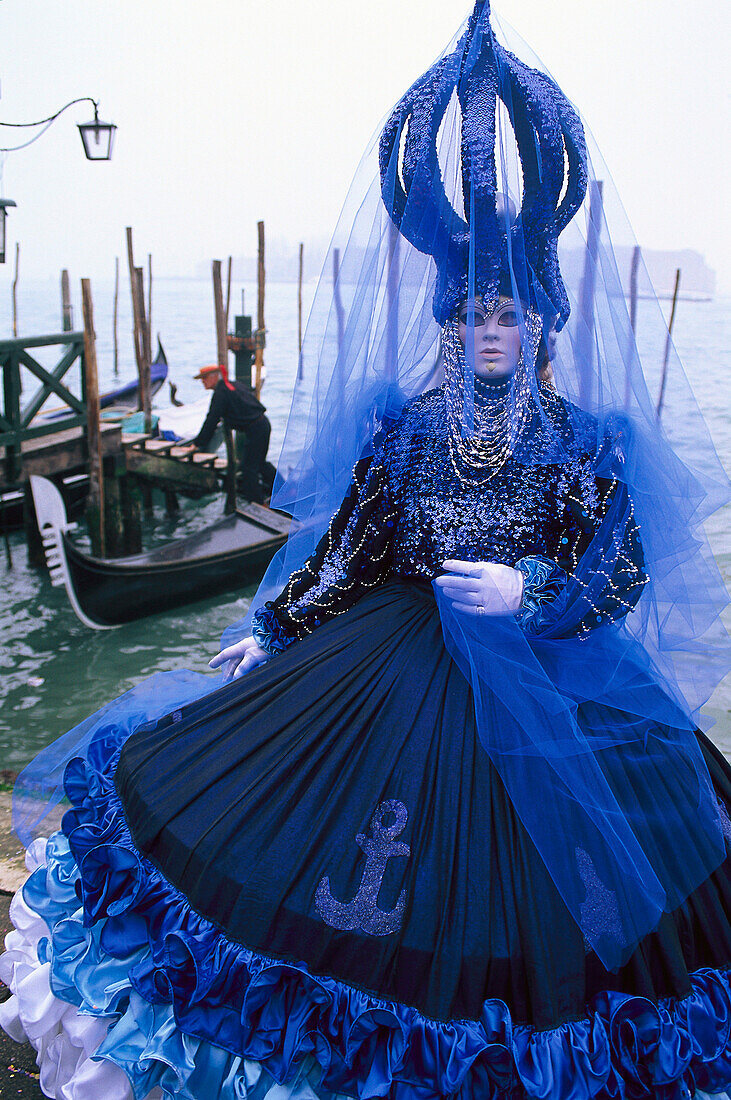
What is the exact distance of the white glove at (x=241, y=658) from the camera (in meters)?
1.83

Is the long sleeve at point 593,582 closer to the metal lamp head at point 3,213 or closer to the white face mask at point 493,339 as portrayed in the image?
the white face mask at point 493,339

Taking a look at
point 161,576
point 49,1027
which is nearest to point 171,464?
point 161,576

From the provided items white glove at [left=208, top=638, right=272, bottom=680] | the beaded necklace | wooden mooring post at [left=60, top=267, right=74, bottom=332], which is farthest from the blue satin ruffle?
wooden mooring post at [left=60, top=267, right=74, bottom=332]

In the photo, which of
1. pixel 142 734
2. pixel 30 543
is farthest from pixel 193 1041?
pixel 30 543

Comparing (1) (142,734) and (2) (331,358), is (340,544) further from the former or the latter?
(1) (142,734)

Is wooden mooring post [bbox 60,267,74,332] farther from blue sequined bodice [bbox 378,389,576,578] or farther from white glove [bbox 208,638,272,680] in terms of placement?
blue sequined bodice [bbox 378,389,576,578]

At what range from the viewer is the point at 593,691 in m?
1.46

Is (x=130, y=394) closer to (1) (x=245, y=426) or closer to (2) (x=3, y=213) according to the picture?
(1) (x=245, y=426)

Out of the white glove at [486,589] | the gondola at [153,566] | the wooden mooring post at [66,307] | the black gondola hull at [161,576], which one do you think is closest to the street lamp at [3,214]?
the gondola at [153,566]

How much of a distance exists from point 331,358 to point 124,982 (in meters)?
1.21

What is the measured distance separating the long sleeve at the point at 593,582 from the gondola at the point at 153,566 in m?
5.36

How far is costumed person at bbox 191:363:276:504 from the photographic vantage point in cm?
825

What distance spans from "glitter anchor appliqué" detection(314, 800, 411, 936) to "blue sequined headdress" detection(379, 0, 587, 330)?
3.13ft

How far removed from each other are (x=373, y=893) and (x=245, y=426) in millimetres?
7383
